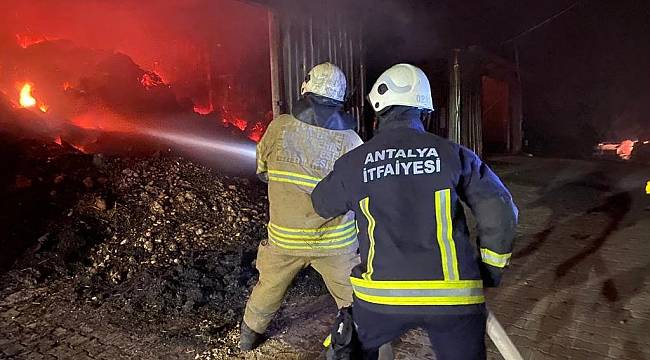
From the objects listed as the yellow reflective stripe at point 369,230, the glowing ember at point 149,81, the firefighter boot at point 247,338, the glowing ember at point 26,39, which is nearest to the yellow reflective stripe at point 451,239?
the yellow reflective stripe at point 369,230

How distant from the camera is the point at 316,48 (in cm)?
591

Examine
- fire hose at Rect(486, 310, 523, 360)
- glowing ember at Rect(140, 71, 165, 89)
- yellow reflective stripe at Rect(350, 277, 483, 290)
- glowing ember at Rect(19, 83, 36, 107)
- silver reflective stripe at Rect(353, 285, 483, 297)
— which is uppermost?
glowing ember at Rect(140, 71, 165, 89)

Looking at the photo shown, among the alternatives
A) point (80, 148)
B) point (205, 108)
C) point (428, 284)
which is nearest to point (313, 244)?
point (428, 284)

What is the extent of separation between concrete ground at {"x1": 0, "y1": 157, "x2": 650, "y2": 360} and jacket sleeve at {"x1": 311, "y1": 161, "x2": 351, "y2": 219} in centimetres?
149

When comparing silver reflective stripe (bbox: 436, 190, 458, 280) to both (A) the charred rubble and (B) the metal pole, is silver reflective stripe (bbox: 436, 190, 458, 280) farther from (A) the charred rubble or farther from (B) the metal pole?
(B) the metal pole

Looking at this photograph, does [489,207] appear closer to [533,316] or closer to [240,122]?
[533,316]

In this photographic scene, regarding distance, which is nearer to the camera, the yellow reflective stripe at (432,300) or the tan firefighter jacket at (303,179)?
the yellow reflective stripe at (432,300)

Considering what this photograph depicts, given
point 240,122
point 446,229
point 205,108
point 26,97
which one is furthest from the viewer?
point 205,108

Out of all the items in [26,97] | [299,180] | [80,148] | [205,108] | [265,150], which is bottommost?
[299,180]

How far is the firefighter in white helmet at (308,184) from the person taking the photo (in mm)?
3021

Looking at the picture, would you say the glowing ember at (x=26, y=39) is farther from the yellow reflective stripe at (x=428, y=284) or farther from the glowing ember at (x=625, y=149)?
the glowing ember at (x=625, y=149)

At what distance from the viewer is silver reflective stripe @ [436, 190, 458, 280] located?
1996 millimetres

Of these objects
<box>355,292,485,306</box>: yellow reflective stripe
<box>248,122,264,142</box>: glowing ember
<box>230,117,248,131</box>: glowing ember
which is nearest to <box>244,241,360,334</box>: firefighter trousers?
<box>355,292,485,306</box>: yellow reflective stripe

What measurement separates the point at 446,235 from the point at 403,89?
70cm
